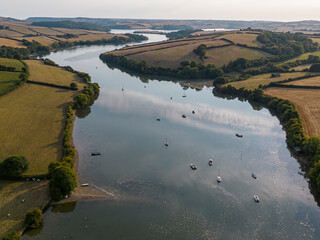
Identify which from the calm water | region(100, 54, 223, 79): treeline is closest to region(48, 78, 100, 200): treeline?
the calm water

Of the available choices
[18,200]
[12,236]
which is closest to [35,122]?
[18,200]

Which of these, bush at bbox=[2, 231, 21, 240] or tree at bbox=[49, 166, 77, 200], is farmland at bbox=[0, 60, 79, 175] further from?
bush at bbox=[2, 231, 21, 240]

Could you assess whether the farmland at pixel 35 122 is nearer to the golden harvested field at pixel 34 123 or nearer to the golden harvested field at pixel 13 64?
the golden harvested field at pixel 34 123

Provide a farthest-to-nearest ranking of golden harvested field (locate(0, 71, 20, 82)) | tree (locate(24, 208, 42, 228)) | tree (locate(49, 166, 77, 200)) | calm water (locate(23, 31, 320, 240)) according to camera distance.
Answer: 1. golden harvested field (locate(0, 71, 20, 82))
2. tree (locate(49, 166, 77, 200))
3. calm water (locate(23, 31, 320, 240))
4. tree (locate(24, 208, 42, 228))

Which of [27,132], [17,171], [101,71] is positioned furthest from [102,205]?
[101,71]

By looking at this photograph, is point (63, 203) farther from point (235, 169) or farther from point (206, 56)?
point (206, 56)
